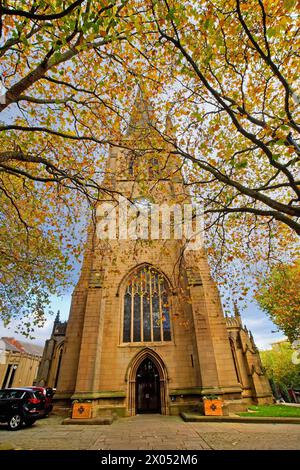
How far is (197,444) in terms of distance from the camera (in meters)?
5.69

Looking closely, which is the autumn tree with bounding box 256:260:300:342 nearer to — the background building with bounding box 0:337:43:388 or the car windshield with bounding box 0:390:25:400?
the car windshield with bounding box 0:390:25:400

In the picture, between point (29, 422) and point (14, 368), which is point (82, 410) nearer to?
Answer: point (29, 422)

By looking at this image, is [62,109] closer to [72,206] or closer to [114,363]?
A: [72,206]

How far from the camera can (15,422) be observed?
916 cm

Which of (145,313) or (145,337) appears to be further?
(145,313)

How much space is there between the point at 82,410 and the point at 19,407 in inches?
99.9

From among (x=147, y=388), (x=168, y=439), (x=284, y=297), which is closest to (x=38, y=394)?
(x=147, y=388)

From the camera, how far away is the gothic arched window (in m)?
13.1

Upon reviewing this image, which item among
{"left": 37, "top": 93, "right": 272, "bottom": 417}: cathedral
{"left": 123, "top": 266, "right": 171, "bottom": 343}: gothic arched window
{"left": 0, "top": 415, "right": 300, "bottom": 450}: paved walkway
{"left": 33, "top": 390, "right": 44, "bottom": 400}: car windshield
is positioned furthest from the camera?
{"left": 123, "top": 266, "right": 171, "bottom": 343}: gothic arched window

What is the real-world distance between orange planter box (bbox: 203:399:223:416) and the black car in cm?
722

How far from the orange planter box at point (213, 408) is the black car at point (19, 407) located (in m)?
7.22

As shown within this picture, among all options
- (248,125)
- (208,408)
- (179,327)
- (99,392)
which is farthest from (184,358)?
(248,125)

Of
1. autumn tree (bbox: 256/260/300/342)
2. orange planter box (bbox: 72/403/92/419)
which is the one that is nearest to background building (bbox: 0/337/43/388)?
orange planter box (bbox: 72/403/92/419)

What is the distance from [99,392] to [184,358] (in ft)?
14.9
